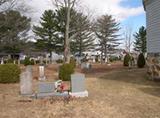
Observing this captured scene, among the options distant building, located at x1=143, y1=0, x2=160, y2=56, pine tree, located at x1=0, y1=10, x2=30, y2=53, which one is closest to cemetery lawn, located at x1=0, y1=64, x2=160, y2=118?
distant building, located at x1=143, y1=0, x2=160, y2=56

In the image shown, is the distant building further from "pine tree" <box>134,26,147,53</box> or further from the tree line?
"pine tree" <box>134,26,147,53</box>

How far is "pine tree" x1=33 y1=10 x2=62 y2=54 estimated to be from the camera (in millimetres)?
73688

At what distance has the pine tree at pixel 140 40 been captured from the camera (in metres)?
91.9

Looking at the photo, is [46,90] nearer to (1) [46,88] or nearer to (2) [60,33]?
(1) [46,88]

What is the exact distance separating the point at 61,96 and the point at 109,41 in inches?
3121

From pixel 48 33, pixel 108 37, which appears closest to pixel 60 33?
pixel 48 33

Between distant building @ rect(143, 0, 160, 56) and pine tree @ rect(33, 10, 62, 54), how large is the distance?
52.1 m

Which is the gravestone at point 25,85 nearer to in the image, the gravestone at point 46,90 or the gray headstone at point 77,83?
the gravestone at point 46,90

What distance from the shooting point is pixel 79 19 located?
42.8 m

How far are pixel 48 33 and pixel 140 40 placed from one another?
3063 cm

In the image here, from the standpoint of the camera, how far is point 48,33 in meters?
74.2

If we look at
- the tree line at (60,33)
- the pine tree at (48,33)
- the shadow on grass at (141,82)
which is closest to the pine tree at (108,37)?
the tree line at (60,33)

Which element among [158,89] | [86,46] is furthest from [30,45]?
[158,89]

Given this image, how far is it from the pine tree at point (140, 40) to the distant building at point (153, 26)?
226ft
